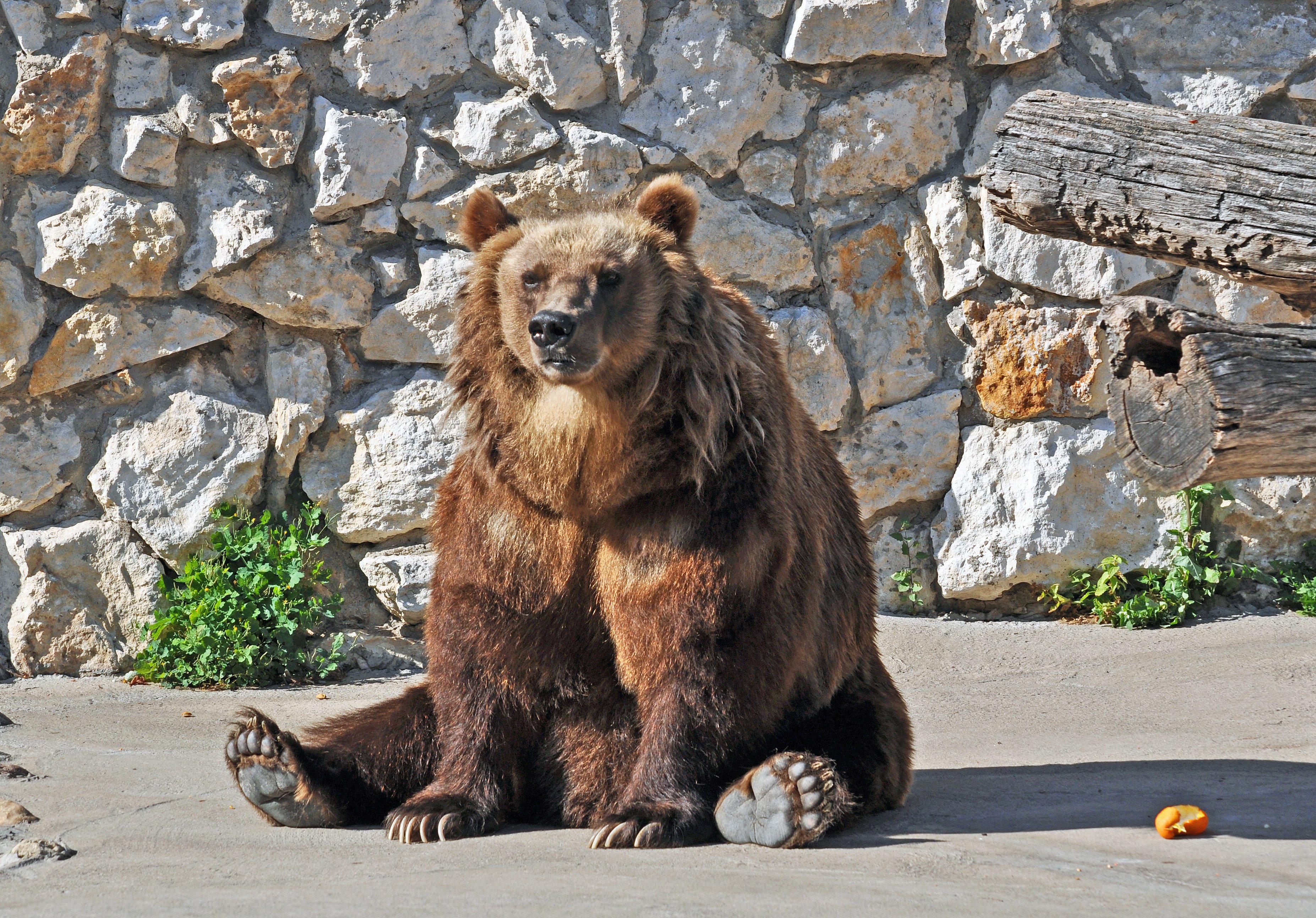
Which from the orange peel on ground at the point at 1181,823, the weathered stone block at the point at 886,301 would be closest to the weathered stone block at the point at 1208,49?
the weathered stone block at the point at 886,301

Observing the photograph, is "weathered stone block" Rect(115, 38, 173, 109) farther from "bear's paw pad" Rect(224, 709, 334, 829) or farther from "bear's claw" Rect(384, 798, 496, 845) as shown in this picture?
"bear's claw" Rect(384, 798, 496, 845)

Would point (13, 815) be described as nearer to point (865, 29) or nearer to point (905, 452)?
point (905, 452)

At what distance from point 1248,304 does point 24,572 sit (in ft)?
18.9

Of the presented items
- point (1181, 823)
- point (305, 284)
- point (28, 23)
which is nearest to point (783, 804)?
point (1181, 823)

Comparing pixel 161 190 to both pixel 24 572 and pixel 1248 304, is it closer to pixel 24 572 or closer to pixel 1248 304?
pixel 24 572

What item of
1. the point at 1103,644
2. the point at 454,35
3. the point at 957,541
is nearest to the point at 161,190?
the point at 454,35

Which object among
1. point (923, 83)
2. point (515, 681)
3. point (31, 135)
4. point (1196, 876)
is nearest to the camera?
point (1196, 876)

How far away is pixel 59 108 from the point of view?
5.73 m

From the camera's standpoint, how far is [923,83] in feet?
20.1

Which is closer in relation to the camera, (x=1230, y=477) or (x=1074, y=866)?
(x=1230, y=477)

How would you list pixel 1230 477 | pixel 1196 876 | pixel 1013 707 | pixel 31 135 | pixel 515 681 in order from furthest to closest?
pixel 31 135 < pixel 1013 707 < pixel 515 681 < pixel 1196 876 < pixel 1230 477

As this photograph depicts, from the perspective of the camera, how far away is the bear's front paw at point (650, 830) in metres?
3.20

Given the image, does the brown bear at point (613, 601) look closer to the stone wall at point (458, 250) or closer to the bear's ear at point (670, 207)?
the bear's ear at point (670, 207)

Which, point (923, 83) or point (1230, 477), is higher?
point (923, 83)
